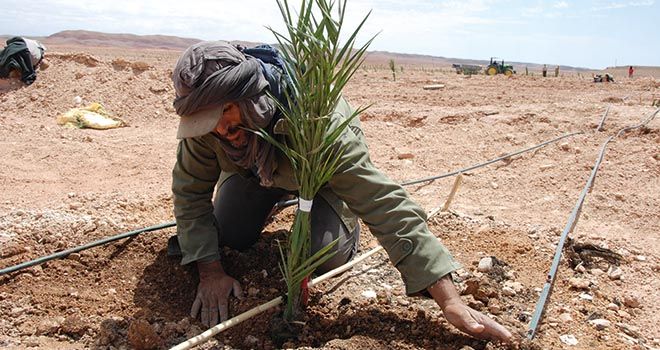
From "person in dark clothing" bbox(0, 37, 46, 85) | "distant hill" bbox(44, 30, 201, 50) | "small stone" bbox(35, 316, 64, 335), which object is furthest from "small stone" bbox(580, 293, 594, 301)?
"distant hill" bbox(44, 30, 201, 50)

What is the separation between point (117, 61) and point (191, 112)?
607 cm

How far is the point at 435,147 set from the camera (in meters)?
4.80

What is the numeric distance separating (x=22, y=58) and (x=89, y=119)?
1.86m

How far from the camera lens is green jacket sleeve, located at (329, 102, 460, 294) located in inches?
70.9

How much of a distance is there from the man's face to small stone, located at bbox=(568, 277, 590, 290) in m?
1.42

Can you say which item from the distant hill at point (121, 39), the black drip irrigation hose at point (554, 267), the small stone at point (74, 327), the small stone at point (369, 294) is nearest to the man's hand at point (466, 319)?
the black drip irrigation hose at point (554, 267)

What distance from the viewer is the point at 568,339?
1.87 meters

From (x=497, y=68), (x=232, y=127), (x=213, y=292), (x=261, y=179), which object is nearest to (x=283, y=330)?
(x=213, y=292)

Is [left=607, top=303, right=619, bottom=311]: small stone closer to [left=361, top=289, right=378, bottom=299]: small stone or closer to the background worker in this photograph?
the background worker

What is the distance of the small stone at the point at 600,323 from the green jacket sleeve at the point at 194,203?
4.65 ft

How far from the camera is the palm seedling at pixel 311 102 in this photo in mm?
1617

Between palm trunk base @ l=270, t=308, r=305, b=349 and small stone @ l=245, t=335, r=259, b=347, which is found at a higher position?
palm trunk base @ l=270, t=308, r=305, b=349

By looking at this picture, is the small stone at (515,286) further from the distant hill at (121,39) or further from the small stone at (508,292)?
the distant hill at (121,39)

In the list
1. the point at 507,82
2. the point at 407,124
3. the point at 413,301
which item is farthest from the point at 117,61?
the point at 507,82
